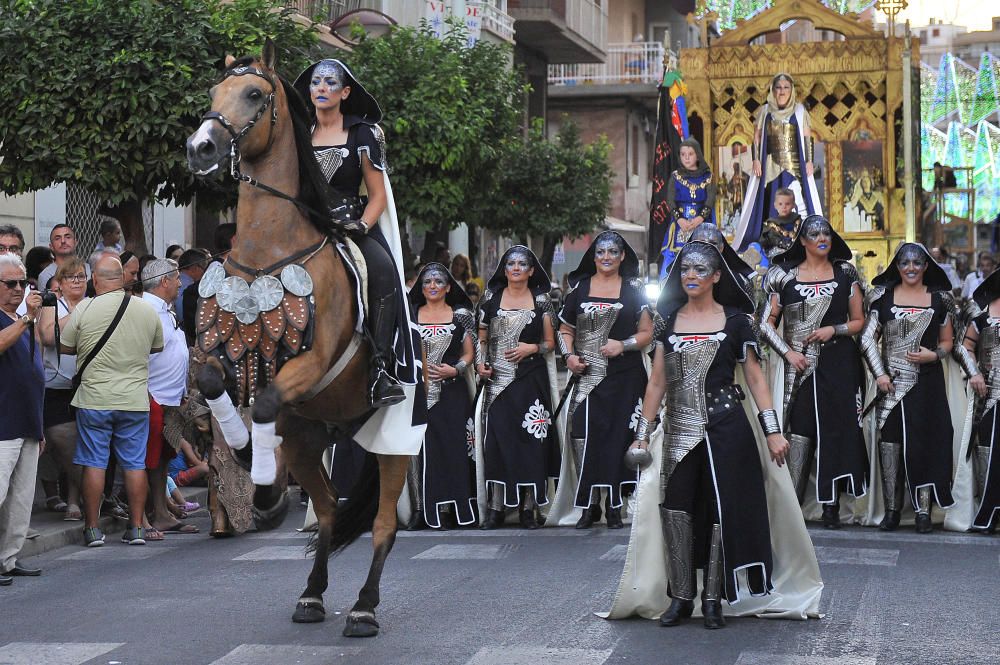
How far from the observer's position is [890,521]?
11914 mm

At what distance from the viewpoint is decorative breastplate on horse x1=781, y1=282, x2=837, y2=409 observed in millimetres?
12078

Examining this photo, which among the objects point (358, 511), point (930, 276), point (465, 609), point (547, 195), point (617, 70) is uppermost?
point (617, 70)

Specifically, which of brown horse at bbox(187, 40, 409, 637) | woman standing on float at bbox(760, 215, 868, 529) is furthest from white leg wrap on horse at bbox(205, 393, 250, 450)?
woman standing on float at bbox(760, 215, 868, 529)

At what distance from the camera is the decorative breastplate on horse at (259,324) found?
7.11 m

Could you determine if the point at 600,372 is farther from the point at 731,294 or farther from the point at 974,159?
the point at 974,159

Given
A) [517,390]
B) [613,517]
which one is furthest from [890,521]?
[517,390]

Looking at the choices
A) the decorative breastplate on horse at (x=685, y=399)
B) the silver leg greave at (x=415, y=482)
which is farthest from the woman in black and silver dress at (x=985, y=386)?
the decorative breastplate on horse at (x=685, y=399)

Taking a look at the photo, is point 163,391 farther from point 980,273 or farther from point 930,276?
point 980,273

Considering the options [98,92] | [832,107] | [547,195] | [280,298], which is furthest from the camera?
[547,195]

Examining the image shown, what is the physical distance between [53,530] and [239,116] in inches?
200

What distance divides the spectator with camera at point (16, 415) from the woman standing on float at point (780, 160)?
9186 millimetres

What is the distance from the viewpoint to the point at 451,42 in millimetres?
22578

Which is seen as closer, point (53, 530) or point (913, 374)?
point (53, 530)

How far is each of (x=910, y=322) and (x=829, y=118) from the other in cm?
868
